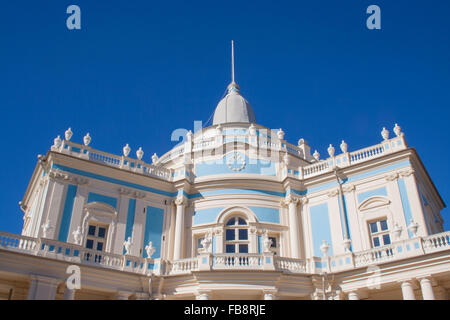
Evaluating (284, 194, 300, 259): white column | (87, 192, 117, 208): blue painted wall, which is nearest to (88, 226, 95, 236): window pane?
(87, 192, 117, 208): blue painted wall

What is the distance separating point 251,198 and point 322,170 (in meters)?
4.22

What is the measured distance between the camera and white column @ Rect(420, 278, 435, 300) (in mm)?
17094

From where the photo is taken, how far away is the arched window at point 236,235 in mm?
22422

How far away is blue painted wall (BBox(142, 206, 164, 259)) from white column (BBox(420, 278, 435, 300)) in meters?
12.1

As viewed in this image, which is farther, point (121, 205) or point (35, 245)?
point (121, 205)

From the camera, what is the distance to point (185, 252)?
22.6 meters

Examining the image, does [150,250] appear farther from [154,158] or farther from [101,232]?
[154,158]

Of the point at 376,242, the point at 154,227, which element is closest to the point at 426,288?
the point at 376,242

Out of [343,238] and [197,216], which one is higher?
[197,216]

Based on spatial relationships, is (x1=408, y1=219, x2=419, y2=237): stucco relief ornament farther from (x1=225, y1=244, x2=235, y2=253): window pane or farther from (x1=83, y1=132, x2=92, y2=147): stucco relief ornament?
(x1=83, y1=132, x2=92, y2=147): stucco relief ornament
